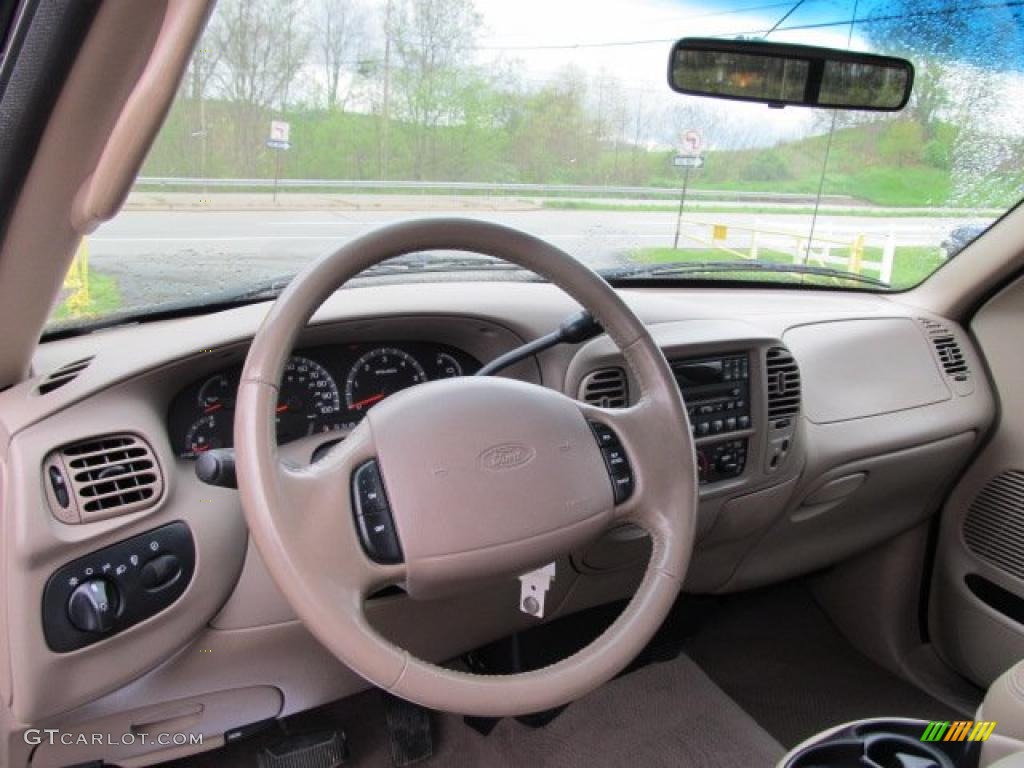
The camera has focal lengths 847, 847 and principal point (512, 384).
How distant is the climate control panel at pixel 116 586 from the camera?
4.68ft

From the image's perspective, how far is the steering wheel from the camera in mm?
1135

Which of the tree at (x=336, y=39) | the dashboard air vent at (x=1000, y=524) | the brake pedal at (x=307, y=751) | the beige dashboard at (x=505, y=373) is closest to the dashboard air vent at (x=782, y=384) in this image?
the beige dashboard at (x=505, y=373)

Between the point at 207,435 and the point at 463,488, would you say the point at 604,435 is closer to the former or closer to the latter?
the point at 463,488

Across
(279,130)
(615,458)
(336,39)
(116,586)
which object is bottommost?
(116,586)

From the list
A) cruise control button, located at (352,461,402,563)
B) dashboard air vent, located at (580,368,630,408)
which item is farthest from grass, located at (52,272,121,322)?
dashboard air vent, located at (580,368,630,408)

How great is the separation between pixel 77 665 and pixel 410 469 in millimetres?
738

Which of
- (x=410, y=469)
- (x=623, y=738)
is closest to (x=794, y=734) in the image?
(x=623, y=738)

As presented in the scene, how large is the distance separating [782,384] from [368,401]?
1.13 metres

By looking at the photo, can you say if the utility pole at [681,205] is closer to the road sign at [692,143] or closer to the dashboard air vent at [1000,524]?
the road sign at [692,143]

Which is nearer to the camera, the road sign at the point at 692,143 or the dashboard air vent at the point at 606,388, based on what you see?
the dashboard air vent at the point at 606,388

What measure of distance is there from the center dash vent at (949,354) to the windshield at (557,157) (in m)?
0.22

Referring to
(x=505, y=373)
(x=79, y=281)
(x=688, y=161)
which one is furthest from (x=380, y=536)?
(x=688, y=161)

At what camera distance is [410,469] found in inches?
48.5

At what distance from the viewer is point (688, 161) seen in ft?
8.13
